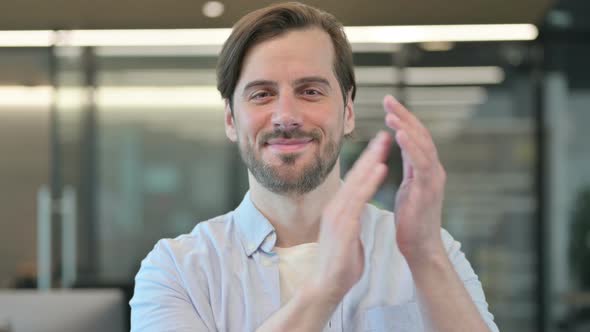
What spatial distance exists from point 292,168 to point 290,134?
0.24 ft

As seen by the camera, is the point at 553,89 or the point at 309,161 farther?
the point at 553,89

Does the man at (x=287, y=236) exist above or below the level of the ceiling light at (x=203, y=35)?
below

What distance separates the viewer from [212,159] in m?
6.03

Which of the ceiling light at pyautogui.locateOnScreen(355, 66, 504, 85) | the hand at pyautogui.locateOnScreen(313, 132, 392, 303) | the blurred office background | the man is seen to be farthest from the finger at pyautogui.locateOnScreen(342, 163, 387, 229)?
the ceiling light at pyautogui.locateOnScreen(355, 66, 504, 85)

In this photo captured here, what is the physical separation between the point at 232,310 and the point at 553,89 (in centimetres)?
501

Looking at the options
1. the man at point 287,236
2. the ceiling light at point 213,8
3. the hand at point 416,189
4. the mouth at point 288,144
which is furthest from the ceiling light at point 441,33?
the hand at point 416,189

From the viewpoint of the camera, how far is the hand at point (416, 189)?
1.35 meters

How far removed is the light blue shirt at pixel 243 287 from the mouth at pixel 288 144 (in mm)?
201

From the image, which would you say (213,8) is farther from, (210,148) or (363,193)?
(363,193)

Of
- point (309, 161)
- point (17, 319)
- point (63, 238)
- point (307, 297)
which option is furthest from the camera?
point (63, 238)

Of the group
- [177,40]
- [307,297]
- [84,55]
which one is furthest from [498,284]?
[307,297]

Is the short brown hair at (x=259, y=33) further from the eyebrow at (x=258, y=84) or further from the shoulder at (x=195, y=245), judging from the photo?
the shoulder at (x=195, y=245)

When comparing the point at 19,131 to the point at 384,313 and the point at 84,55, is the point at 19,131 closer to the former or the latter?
the point at 84,55

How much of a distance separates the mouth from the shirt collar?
20cm
